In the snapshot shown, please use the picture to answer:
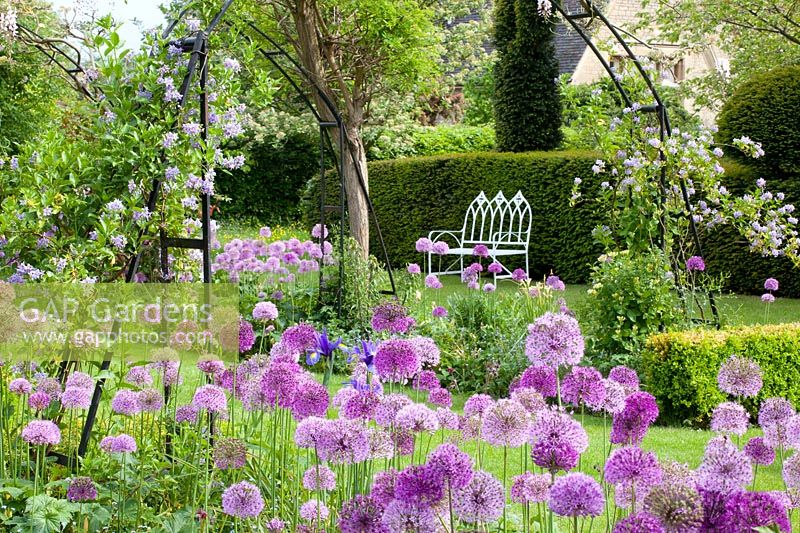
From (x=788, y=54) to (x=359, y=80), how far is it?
5.72 meters

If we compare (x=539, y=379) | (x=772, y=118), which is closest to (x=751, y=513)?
(x=539, y=379)

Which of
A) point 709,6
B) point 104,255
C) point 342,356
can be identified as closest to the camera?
point 104,255

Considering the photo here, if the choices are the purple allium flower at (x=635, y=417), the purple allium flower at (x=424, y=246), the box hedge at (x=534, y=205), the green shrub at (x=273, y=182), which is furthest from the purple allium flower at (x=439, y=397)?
the green shrub at (x=273, y=182)

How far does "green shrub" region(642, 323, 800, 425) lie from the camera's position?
491cm

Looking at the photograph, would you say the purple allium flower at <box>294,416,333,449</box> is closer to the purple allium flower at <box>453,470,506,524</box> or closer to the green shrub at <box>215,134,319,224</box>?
the purple allium flower at <box>453,470,506,524</box>

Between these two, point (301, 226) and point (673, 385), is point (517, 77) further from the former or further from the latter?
point (673, 385)

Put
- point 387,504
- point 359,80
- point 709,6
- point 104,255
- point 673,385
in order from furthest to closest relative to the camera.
A: point 709,6
point 359,80
point 673,385
point 104,255
point 387,504

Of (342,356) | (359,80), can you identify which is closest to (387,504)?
(342,356)

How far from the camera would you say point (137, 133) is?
3.28m

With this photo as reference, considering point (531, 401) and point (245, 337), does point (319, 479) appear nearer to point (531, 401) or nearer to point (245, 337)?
point (531, 401)

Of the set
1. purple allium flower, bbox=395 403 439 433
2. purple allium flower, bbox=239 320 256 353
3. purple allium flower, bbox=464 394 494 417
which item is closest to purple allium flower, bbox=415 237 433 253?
purple allium flower, bbox=239 320 256 353

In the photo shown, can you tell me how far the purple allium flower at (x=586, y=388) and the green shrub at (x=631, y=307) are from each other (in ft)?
11.9

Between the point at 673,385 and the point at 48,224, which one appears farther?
the point at 673,385

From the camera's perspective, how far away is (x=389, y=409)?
69.5 inches
